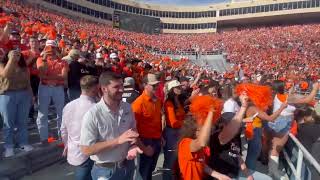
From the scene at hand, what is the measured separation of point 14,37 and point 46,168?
213 centimetres

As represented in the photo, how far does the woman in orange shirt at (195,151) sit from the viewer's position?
3.01 m

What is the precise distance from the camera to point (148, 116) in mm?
4590

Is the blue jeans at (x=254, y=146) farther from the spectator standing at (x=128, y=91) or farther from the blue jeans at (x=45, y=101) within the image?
the blue jeans at (x=45, y=101)

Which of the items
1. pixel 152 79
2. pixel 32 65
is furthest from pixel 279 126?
pixel 32 65

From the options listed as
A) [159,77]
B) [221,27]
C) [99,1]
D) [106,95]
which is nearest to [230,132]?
[106,95]

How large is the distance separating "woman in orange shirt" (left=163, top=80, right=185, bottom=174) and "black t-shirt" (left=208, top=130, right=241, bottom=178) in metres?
1.81

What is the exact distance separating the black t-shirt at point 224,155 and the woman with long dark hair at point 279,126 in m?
2.30

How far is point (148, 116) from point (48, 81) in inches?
83.7

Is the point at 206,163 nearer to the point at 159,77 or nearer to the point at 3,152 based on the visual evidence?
the point at 159,77

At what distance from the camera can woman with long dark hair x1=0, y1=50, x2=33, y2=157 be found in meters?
5.16

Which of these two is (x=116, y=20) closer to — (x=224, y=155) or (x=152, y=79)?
(x=152, y=79)

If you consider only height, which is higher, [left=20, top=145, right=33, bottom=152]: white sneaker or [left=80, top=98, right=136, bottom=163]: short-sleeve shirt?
[left=80, top=98, right=136, bottom=163]: short-sleeve shirt

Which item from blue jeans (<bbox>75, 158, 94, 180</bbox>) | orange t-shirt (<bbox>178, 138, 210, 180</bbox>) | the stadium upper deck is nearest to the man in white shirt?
blue jeans (<bbox>75, 158, 94, 180</bbox>)

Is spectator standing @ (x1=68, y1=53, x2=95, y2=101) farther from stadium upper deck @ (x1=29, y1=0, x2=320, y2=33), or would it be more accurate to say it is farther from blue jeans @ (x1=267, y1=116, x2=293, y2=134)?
stadium upper deck @ (x1=29, y1=0, x2=320, y2=33)
